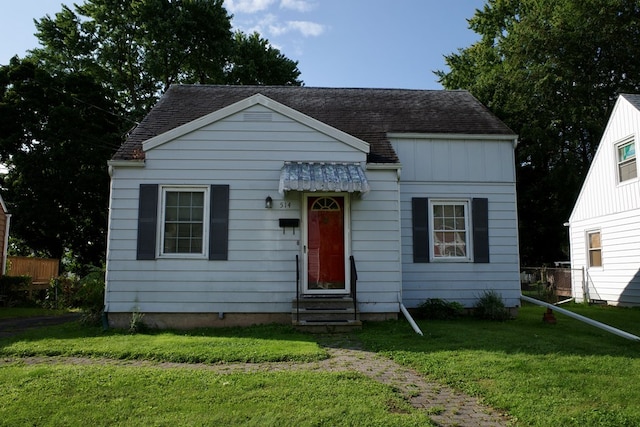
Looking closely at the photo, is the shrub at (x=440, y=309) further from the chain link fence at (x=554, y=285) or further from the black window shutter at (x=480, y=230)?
the chain link fence at (x=554, y=285)

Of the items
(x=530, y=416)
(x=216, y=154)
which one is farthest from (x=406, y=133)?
(x=530, y=416)

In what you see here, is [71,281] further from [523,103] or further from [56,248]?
[523,103]

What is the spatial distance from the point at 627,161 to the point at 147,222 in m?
13.6

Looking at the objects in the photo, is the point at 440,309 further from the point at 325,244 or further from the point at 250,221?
the point at 250,221

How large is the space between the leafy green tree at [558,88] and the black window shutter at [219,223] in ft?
66.4

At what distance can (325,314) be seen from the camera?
28.6ft

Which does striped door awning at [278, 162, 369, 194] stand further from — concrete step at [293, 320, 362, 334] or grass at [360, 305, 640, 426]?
grass at [360, 305, 640, 426]

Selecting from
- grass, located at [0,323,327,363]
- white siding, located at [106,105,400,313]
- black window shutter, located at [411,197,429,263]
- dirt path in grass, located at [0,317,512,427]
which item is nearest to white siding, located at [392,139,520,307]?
black window shutter, located at [411,197,429,263]

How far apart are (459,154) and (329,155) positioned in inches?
140

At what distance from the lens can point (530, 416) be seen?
14.1 feet

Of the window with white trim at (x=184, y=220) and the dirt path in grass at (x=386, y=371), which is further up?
the window with white trim at (x=184, y=220)

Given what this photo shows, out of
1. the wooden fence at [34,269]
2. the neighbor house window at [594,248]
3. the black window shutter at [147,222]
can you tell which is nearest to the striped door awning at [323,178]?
the black window shutter at [147,222]

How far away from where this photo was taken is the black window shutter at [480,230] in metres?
10.9

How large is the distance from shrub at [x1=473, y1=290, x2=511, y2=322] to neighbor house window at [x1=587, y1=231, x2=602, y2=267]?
722 centimetres
